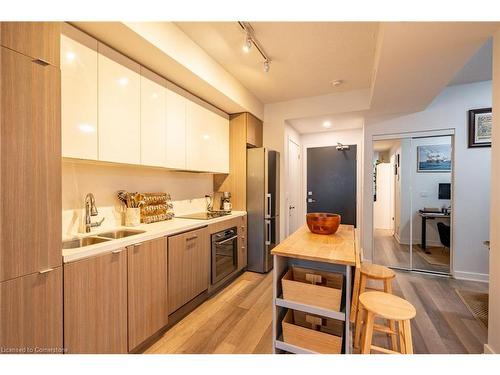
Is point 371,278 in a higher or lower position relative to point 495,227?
lower

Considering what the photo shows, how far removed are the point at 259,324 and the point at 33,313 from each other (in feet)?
5.32

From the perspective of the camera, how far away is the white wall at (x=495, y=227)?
149 centimetres

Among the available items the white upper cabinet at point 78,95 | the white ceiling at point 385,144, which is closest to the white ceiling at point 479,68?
the white ceiling at point 385,144

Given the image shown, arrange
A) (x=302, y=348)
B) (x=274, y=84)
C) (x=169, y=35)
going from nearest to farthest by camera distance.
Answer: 1. (x=302, y=348)
2. (x=169, y=35)
3. (x=274, y=84)

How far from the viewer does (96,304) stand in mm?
1348

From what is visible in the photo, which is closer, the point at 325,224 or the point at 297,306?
the point at 297,306

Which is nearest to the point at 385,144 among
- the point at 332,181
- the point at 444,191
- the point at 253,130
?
the point at 444,191

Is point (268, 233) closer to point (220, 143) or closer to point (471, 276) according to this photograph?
point (220, 143)

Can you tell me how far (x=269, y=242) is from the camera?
329 cm

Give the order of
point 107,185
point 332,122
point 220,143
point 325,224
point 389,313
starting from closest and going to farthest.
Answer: point 389,313, point 325,224, point 107,185, point 220,143, point 332,122

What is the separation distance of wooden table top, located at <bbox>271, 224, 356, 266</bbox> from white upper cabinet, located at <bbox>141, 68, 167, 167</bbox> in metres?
1.41
